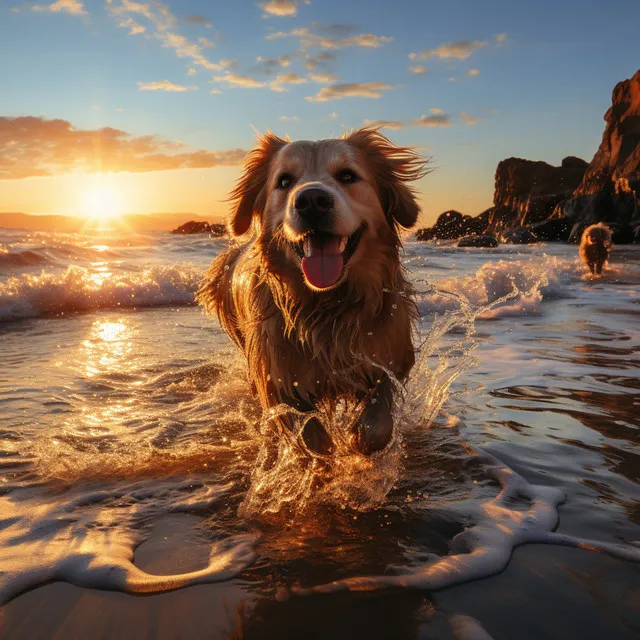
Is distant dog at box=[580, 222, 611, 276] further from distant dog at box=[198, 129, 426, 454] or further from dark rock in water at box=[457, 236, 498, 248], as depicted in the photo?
dark rock in water at box=[457, 236, 498, 248]

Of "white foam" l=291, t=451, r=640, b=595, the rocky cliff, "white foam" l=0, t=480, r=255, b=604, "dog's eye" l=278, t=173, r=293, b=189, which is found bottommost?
"white foam" l=0, t=480, r=255, b=604

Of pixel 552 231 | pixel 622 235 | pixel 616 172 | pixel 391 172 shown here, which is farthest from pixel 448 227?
pixel 391 172

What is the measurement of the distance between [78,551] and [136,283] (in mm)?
9488

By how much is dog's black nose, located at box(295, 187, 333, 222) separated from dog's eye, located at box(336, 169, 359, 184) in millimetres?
453

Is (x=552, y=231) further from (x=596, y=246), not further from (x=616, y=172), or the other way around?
(x=596, y=246)

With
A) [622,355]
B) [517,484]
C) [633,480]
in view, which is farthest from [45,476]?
[622,355]

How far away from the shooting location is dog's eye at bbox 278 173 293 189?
11.1ft

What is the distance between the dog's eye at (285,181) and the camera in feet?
11.1

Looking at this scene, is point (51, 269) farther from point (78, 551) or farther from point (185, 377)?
point (78, 551)

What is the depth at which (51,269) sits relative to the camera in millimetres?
15055

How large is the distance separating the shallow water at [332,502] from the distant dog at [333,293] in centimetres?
25

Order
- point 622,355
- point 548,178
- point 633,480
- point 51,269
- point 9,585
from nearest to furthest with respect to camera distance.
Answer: point 9,585 < point 633,480 < point 622,355 < point 51,269 < point 548,178

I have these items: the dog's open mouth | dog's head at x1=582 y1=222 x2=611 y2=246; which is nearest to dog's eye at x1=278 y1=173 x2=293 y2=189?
the dog's open mouth

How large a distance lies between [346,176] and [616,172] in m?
85.2
